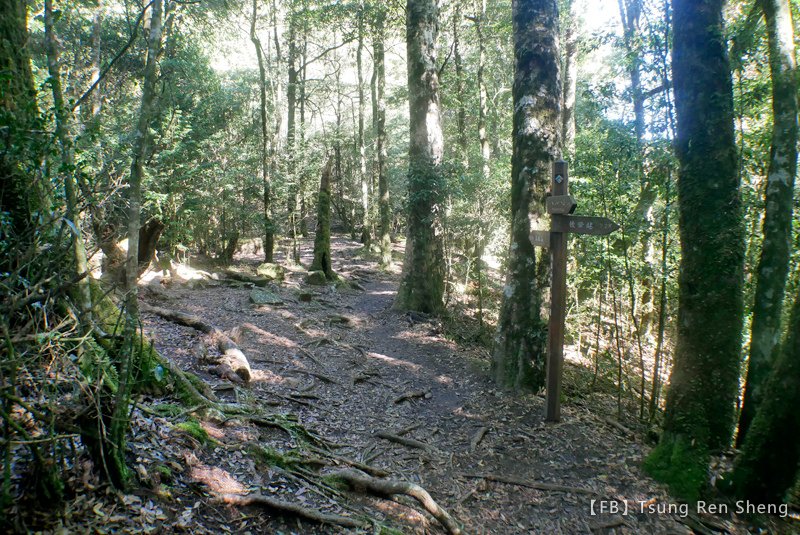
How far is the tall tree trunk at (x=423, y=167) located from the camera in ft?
35.0

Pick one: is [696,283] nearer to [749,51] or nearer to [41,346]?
[749,51]

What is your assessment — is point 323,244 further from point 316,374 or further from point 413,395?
point 413,395

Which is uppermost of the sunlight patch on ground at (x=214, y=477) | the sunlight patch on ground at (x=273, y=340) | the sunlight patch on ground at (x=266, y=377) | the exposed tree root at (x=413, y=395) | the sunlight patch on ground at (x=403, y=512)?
the sunlight patch on ground at (x=214, y=477)

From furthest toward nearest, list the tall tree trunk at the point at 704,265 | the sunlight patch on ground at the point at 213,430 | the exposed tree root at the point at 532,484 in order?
the exposed tree root at the point at 532,484
the tall tree trunk at the point at 704,265
the sunlight patch on ground at the point at 213,430

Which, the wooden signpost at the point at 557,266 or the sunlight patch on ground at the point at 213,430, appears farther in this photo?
the wooden signpost at the point at 557,266

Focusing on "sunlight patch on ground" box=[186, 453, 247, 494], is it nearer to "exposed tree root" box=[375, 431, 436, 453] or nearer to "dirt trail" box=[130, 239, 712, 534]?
"dirt trail" box=[130, 239, 712, 534]

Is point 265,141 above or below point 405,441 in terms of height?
above

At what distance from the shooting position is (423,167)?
10.5m

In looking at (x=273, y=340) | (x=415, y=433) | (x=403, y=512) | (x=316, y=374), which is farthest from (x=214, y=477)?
(x=273, y=340)

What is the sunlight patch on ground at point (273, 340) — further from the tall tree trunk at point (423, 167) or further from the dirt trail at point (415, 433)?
the tall tree trunk at point (423, 167)

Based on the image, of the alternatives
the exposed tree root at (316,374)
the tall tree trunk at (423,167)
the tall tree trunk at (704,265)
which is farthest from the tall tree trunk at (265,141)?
the tall tree trunk at (704,265)

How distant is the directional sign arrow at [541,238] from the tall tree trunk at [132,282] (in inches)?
180

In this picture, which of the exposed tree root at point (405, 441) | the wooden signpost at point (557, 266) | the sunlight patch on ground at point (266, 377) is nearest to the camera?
the exposed tree root at point (405, 441)

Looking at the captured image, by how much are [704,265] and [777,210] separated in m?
1.38
